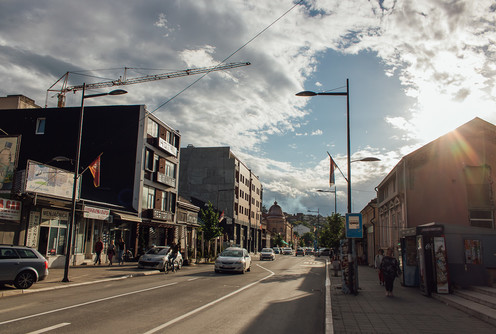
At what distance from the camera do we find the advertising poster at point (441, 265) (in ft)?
45.5

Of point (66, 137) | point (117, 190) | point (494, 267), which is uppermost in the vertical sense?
point (66, 137)

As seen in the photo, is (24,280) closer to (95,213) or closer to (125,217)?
(95,213)

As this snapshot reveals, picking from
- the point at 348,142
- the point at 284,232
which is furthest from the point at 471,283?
the point at 284,232

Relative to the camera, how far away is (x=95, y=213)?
26.1m

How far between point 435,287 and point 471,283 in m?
1.59

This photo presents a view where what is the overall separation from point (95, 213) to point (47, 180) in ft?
14.7

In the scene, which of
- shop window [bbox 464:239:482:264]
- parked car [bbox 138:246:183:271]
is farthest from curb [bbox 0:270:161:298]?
shop window [bbox 464:239:482:264]

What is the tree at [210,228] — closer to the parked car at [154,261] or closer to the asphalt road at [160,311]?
the parked car at [154,261]

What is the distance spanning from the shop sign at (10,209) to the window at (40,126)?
16.7 meters

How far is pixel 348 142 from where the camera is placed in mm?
16281

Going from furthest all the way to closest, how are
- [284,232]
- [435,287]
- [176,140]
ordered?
[284,232]
[176,140]
[435,287]

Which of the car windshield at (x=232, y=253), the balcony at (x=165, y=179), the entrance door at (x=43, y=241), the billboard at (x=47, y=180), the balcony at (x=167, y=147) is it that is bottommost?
the car windshield at (x=232, y=253)

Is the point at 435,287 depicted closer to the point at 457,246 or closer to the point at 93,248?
the point at 457,246

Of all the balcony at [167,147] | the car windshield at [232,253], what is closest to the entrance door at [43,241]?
the car windshield at [232,253]
